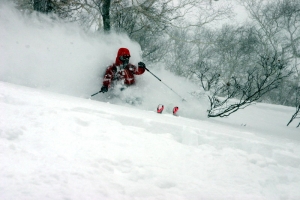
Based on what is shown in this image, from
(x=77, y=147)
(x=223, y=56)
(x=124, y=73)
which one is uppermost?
(x=223, y=56)

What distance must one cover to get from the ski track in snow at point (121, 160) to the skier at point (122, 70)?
12.1ft

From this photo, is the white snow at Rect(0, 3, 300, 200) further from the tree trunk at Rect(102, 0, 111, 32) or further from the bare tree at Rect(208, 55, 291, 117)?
the tree trunk at Rect(102, 0, 111, 32)

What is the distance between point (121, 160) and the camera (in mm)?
1846

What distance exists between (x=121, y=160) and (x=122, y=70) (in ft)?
16.9

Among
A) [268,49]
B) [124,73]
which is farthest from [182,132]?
[268,49]

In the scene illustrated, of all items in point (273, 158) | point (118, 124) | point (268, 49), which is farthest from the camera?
point (268, 49)

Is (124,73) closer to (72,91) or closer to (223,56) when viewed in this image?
(72,91)

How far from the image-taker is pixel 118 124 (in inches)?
109

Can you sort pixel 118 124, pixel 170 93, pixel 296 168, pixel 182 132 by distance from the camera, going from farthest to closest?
1. pixel 170 93
2. pixel 182 132
3. pixel 118 124
4. pixel 296 168

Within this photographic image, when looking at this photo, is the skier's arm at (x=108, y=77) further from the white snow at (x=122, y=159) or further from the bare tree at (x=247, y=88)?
the white snow at (x=122, y=159)

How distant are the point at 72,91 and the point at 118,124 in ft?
14.1

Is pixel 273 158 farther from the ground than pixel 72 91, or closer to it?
closer to it

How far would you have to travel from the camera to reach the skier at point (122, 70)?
6578mm

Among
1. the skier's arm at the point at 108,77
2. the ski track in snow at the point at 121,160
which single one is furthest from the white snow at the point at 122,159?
the skier's arm at the point at 108,77
